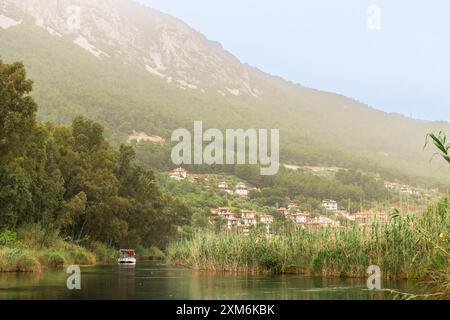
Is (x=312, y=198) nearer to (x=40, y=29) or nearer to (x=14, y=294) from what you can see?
(x=14, y=294)

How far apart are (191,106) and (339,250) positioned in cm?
11826

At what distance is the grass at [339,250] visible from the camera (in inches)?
856

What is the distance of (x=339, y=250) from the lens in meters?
24.7

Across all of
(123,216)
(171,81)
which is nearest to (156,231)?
(123,216)

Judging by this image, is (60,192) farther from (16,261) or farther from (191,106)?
(191,106)

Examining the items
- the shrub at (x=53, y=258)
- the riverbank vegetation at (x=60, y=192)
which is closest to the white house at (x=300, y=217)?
the riverbank vegetation at (x=60, y=192)

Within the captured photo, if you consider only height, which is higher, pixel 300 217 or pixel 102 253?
pixel 300 217

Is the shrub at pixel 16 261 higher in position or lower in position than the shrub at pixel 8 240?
lower

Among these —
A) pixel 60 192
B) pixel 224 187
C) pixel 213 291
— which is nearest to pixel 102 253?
pixel 60 192

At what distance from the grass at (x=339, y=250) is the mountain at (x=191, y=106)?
82203 millimetres

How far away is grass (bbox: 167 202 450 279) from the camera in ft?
71.3

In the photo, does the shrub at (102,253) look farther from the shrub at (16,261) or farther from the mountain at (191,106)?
the mountain at (191,106)

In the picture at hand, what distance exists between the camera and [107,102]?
130 meters

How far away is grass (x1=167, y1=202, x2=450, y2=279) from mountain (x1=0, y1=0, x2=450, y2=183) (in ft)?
270
